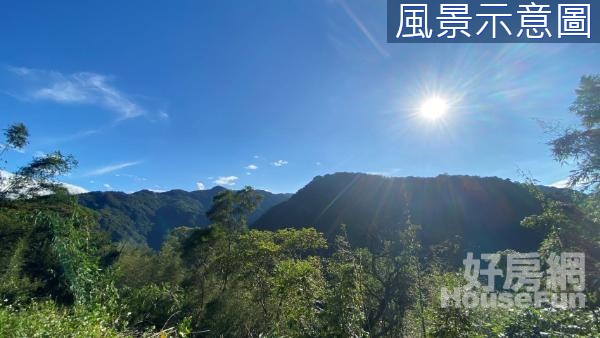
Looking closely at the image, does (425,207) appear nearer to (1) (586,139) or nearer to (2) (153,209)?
(1) (586,139)

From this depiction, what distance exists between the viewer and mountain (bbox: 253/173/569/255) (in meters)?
54.9

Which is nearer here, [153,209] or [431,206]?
[431,206]

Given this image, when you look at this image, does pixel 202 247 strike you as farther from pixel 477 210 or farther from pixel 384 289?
pixel 477 210

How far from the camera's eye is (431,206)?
65.6 metres

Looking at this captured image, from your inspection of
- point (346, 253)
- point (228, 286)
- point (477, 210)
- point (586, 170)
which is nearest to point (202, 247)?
point (228, 286)

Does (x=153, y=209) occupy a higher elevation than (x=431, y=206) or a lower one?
lower

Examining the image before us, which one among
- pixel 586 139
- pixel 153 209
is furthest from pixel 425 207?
pixel 153 209

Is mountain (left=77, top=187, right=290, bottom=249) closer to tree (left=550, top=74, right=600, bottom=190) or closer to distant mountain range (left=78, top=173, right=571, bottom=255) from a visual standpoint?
distant mountain range (left=78, top=173, right=571, bottom=255)

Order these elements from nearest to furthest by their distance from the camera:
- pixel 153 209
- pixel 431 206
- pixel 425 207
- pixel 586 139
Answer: pixel 586 139 < pixel 425 207 < pixel 431 206 < pixel 153 209

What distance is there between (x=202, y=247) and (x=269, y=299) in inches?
277

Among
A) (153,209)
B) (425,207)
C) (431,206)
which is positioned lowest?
(153,209)

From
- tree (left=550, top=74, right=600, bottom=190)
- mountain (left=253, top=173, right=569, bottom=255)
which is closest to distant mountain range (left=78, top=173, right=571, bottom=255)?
mountain (left=253, top=173, right=569, bottom=255)

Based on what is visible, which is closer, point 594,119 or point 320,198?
point 594,119

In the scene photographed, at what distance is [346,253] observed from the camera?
7996 millimetres
